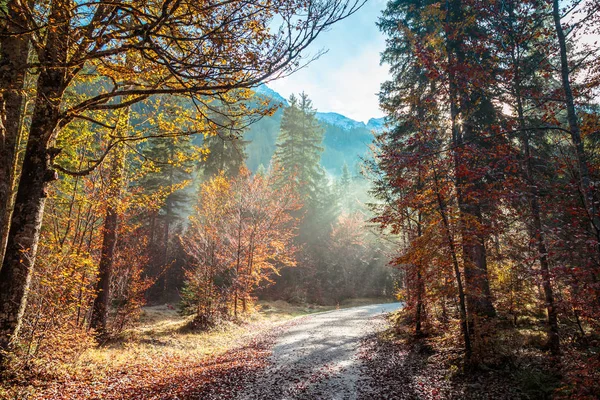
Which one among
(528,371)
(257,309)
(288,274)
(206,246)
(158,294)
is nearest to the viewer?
(528,371)

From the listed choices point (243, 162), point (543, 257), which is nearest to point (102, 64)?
point (243, 162)

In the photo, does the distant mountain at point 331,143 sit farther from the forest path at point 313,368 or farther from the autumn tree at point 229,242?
the forest path at point 313,368

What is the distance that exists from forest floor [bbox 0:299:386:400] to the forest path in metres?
0.43

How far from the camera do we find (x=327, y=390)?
6.69 m

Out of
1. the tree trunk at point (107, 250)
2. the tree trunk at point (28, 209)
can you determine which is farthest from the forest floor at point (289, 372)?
the tree trunk at point (28, 209)

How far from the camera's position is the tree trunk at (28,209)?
5.28 metres

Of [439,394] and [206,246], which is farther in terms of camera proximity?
[206,246]

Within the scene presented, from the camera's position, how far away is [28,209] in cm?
544

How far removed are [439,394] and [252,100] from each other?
7.29 metres

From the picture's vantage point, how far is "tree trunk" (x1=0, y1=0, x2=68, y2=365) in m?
5.28

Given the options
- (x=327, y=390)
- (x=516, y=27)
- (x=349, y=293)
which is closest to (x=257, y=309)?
(x=349, y=293)

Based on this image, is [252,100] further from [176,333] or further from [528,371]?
[176,333]

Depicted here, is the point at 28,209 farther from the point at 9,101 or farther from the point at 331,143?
the point at 331,143

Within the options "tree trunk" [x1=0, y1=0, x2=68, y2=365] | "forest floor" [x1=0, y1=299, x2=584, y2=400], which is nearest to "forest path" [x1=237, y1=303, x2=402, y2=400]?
"forest floor" [x1=0, y1=299, x2=584, y2=400]
